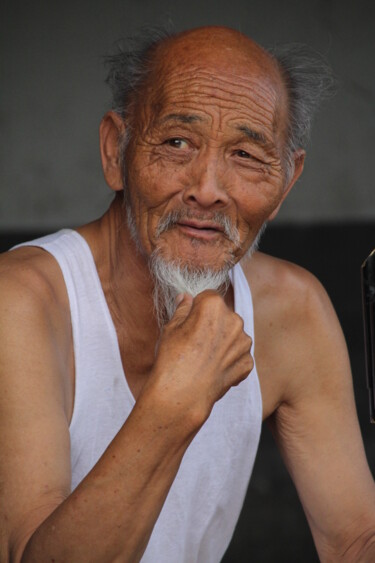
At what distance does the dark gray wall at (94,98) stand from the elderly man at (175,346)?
2.46 metres

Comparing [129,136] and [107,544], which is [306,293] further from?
[107,544]

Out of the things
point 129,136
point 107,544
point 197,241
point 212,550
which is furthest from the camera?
point 212,550

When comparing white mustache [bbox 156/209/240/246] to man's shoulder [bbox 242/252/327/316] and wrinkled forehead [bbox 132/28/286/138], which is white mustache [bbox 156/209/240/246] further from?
man's shoulder [bbox 242/252/327/316]

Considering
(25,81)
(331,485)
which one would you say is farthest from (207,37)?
(25,81)

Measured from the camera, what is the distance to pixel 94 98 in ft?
18.9

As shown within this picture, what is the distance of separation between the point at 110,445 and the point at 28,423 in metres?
0.26

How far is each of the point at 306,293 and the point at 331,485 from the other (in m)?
0.55

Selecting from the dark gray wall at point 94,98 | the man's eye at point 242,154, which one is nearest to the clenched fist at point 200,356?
the man's eye at point 242,154

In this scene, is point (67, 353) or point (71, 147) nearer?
point (67, 353)

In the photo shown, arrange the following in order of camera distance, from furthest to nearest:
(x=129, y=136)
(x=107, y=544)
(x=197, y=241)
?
(x=129, y=136) → (x=197, y=241) → (x=107, y=544)

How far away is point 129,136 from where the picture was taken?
8.73 feet

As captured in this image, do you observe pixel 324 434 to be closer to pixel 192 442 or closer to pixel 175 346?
pixel 192 442

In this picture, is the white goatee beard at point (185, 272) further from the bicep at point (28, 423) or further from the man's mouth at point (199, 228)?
the bicep at point (28, 423)

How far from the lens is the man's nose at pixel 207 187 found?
2.41m
